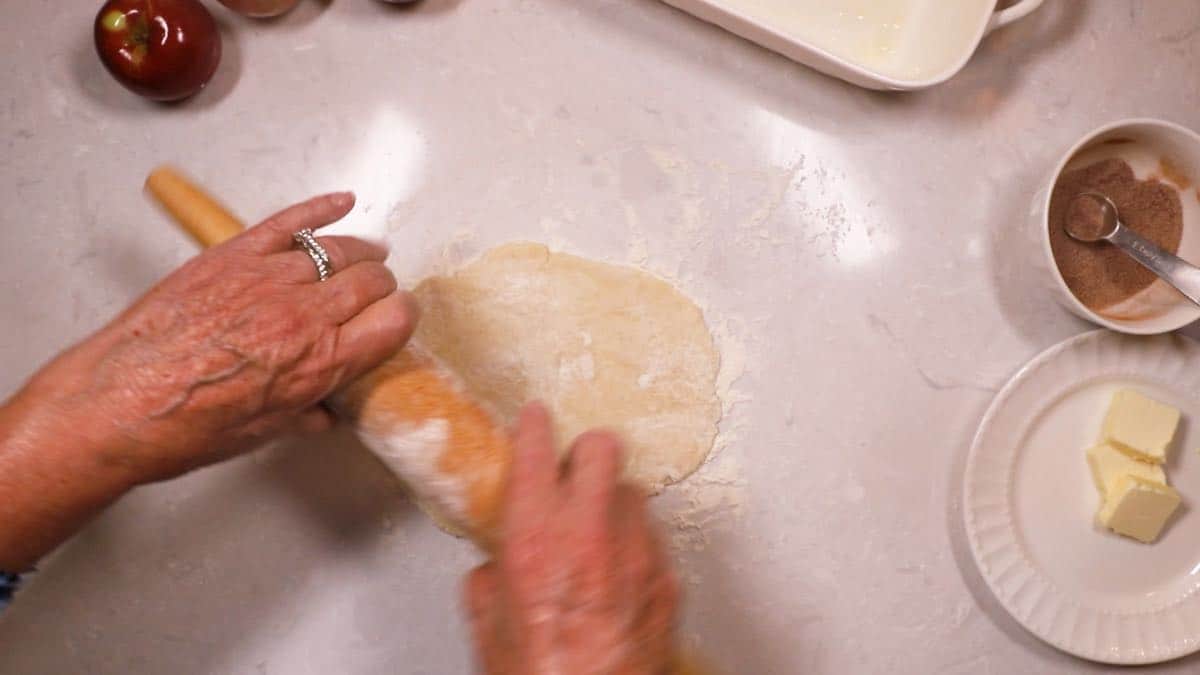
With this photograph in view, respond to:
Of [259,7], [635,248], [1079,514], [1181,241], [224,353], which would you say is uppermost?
[259,7]

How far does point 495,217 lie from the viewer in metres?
1.03

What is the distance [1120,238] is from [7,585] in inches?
44.4

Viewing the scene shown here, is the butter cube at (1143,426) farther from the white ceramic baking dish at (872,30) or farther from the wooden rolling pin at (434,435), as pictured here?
the wooden rolling pin at (434,435)

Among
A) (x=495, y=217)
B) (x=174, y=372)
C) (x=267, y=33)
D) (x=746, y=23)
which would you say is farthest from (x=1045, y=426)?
(x=267, y=33)

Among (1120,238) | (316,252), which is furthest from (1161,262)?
(316,252)

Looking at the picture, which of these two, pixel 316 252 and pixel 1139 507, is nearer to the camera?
pixel 316 252

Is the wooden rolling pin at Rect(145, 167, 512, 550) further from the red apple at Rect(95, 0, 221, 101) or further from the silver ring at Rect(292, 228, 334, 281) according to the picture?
the red apple at Rect(95, 0, 221, 101)

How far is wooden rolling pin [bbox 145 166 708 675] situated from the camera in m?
0.78

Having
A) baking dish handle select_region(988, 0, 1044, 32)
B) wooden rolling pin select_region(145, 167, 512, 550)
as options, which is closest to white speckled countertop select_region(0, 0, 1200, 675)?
baking dish handle select_region(988, 0, 1044, 32)

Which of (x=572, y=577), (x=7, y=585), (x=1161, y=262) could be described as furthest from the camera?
(x=1161, y=262)

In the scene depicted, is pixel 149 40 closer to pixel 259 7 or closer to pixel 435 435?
Answer: pixel 259 7

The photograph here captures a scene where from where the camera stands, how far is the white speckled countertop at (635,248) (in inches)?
39.3

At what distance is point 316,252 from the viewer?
2.56 ft

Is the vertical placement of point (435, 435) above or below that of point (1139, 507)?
above
